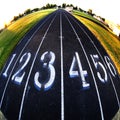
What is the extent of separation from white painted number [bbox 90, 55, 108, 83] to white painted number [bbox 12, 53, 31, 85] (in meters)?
2.91

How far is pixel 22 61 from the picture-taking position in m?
22.9

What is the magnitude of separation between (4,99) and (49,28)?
442 cm

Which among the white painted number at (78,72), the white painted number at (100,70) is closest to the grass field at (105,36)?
the white painted number at (100,70)

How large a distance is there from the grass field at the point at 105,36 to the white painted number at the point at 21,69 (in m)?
4.25

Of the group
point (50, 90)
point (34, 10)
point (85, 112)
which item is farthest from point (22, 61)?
point (34, 10)

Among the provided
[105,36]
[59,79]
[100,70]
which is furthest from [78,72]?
[105,36]

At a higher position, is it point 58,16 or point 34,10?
point 58,16

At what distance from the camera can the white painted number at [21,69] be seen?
22.2 metres

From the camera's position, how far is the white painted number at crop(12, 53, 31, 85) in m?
22.2

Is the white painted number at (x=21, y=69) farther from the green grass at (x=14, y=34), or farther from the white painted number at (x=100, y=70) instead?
the white painted number at (x=100, y=70)

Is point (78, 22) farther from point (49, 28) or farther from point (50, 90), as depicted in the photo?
point (50, 90)

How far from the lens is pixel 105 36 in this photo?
26.6 m

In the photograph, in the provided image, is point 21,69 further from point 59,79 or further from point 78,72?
point 78,72

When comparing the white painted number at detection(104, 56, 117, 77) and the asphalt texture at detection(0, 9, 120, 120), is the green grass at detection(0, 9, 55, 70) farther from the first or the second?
the white painted number at detection(104, 56, 117, 77)
